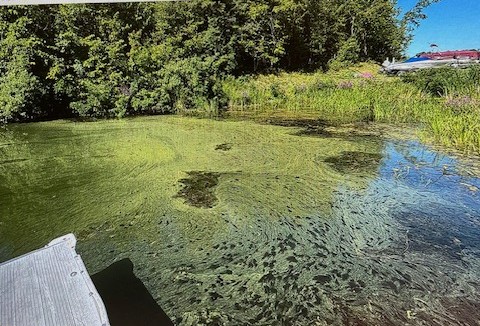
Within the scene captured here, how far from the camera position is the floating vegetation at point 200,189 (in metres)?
3.05

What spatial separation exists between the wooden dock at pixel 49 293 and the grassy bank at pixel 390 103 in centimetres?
494

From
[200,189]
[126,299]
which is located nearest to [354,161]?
[200,189]

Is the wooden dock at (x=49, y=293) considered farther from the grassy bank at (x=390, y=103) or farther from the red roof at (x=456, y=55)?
the red roof at (x=456, y=55)

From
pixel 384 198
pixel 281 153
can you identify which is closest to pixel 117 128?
pixel 281 153

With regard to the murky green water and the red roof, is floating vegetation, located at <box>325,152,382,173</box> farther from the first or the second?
the red roof

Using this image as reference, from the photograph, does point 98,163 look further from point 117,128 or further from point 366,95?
point 366,95

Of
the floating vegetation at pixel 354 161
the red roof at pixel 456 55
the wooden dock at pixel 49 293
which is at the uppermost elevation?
the red roof at pixel 456 55

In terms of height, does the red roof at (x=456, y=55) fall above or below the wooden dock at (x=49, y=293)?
above

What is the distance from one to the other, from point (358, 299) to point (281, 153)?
9.48ft

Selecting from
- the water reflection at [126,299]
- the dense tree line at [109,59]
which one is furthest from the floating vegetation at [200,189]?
the dense tree line at [109,59]

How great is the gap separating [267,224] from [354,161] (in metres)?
2.03

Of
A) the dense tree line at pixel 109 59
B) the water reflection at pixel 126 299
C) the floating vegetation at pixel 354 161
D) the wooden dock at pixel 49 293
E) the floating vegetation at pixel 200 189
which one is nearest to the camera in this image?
the wooden dock at pixel 49 293

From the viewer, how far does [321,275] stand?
200cm

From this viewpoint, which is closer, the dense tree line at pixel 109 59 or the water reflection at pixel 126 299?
the water reflection at pixel 126 299
